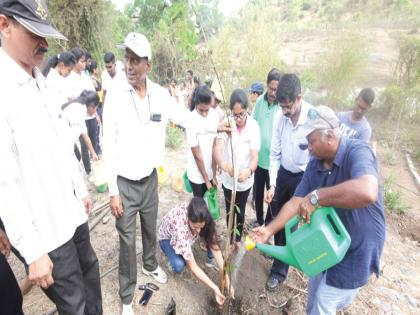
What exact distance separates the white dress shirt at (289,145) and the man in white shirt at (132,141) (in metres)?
1.03

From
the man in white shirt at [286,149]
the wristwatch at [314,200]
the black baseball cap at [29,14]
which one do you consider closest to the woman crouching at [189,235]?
the man in white shirt at [286,149]

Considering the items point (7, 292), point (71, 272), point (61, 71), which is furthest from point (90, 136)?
point (71, 272)

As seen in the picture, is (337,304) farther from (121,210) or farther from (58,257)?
(58,257)

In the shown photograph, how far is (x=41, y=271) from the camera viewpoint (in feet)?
4.73

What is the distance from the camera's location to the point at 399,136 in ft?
27.7

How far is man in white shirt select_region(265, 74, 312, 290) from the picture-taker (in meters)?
2.50

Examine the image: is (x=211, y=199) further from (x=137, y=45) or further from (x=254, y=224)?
(x=137, y=45)

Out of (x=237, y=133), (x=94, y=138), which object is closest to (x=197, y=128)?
(x=237, y=133)

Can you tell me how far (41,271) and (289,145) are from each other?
7.27 ft

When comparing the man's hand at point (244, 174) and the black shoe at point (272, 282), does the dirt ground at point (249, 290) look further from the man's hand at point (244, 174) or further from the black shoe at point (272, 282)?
the man's hand at point (244, 174)

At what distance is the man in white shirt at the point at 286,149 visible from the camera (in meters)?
2.50

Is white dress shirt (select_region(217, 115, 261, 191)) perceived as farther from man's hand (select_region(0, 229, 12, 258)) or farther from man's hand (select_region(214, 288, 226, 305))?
man's hand (select_region(0, 229, 12, 258))

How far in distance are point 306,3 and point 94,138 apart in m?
34.3

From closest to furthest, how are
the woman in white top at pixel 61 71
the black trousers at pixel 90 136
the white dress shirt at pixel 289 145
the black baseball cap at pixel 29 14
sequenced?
the black baseball cap at pixel 29 14 < the white dress shirt at pixel 289 145 < the woman in white top at pixel 61 71 < the black trousers at pixel 90 136
